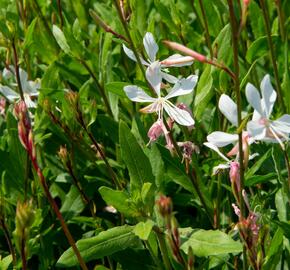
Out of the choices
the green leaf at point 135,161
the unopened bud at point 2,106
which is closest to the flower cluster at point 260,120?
the green leaf at point 135,161

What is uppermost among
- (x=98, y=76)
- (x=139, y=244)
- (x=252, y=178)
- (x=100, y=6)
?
(x=100, y=6)

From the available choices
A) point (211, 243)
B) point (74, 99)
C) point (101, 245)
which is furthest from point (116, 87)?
point (211, 243)

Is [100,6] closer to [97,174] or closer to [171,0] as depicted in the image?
[171,0]

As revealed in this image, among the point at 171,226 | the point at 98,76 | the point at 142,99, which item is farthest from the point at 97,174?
the point at 171,226

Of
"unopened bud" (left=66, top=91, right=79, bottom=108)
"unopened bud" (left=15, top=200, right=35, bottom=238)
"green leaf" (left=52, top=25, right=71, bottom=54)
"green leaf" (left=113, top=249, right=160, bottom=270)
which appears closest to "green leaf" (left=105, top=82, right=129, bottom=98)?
"unopened bud" (left=66, top=91, right=79, bottom=108)

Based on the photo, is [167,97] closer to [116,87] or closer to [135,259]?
[116,87]
